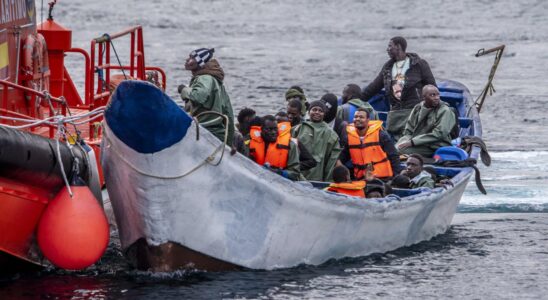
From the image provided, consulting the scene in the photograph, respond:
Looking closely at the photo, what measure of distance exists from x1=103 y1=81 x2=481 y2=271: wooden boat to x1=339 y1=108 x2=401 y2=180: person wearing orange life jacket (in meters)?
1.30

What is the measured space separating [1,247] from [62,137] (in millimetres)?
1282

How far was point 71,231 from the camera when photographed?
33.7 ft

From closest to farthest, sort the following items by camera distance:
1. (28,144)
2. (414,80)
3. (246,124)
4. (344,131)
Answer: (28,144) → (344,131) → (246,124) → (414,80)

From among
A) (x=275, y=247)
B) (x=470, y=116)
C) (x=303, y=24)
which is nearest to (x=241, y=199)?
(x=275, y=247)

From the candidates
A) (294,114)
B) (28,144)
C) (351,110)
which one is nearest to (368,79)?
(351,110)

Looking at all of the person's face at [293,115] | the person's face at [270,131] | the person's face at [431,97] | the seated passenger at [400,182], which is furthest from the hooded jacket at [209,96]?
the person's face at [431,97]

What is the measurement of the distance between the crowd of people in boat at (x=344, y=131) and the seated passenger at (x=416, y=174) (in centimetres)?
1

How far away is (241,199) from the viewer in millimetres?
10766

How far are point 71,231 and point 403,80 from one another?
6553mm

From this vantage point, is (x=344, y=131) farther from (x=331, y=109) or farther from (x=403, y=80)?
(x=403, y=80)

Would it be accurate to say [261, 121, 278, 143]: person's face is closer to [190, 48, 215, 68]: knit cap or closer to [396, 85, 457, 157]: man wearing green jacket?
[190, 48, 215, 68]: knit cap

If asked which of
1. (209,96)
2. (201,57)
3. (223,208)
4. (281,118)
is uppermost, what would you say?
(201,57)

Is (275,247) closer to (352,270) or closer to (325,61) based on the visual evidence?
(352,270)

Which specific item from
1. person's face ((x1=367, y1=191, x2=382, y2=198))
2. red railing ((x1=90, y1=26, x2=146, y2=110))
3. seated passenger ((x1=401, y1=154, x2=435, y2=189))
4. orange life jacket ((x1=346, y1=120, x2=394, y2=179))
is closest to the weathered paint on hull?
person's face ((x1=367, y1=191, x2=382, y2=198))
